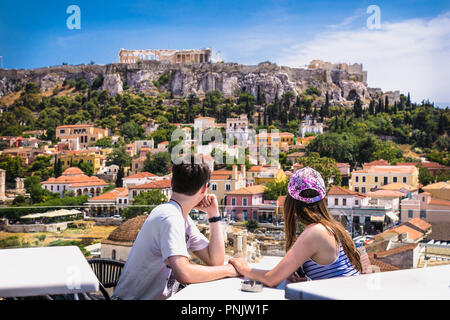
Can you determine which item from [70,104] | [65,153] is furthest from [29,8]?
[70,104]

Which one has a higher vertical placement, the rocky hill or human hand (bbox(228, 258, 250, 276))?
the rocky hill

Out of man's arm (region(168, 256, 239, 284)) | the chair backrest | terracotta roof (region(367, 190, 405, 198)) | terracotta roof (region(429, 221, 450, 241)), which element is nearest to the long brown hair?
man's arm (region(168, 256, 239, 284))

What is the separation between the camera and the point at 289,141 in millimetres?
32156

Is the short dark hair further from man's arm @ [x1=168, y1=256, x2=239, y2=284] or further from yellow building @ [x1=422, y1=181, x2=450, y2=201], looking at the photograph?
yellow building @ [x1=422, y1=181, x2=450, y2=201]

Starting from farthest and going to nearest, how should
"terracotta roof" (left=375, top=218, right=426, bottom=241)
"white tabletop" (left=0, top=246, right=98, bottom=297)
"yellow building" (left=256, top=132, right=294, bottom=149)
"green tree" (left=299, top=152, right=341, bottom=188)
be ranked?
1. "yellow building" (left=256, top=132, right=294, bottom=149)
2. "green tree" (left=299, top=152, right=341, bottom=188)
3. "terracotta roof" (left=375, top=218, right=426, bottom=241)
4. "white tabletop" (left=0, top=246, right=98, bottom=297)

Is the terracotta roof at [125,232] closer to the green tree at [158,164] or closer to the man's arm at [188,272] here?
the man's arm at [188,272]

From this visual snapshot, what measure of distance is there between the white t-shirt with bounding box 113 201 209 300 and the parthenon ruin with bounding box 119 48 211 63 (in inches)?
1784

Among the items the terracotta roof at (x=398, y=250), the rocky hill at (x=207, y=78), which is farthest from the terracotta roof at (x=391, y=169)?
the terracotta roof at (x=398, y=250)

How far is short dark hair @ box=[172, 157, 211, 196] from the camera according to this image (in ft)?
3.08

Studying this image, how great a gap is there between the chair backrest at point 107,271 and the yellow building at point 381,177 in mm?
23196

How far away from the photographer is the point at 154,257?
93 cm

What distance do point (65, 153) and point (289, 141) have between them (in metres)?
15.5

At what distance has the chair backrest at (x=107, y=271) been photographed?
48.4 inches

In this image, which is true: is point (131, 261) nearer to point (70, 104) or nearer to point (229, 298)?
point (229, 298)
